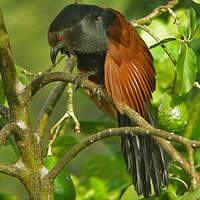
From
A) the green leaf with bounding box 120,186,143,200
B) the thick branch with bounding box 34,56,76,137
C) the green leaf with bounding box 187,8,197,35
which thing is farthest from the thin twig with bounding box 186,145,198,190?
the green leaf with bounding box 187,8,197,35

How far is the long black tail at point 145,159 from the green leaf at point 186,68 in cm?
34

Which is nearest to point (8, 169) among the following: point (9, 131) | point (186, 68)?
point (9, 131)

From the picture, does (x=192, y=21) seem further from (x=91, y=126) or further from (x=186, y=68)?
(x=91, y=126)

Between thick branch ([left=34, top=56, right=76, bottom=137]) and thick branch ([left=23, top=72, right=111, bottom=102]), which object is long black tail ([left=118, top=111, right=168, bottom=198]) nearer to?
thick branch ([left=34, top=56, right=76, bottom=137])

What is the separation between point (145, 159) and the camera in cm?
184

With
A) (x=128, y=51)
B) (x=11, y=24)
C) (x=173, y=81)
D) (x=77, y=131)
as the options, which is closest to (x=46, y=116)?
(x=77, y=131)

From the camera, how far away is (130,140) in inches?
75.5

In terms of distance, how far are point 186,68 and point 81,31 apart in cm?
85

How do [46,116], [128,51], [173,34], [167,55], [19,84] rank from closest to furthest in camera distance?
1. [19,84]
2. [46,116]
3. [167,55]
4. [173,34]
5. [128,51]

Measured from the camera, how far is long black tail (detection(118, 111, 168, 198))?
172 centimetres

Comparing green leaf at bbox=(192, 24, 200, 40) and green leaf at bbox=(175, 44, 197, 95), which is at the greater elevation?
green leaf at bbox=(192, 24, 200, 40)

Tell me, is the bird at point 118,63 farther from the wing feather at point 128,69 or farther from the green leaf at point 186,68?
the green leaf at point 186,68

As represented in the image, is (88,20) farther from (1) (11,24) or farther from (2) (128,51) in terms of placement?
(1) (11,24)

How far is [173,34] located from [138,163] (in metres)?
0.55
